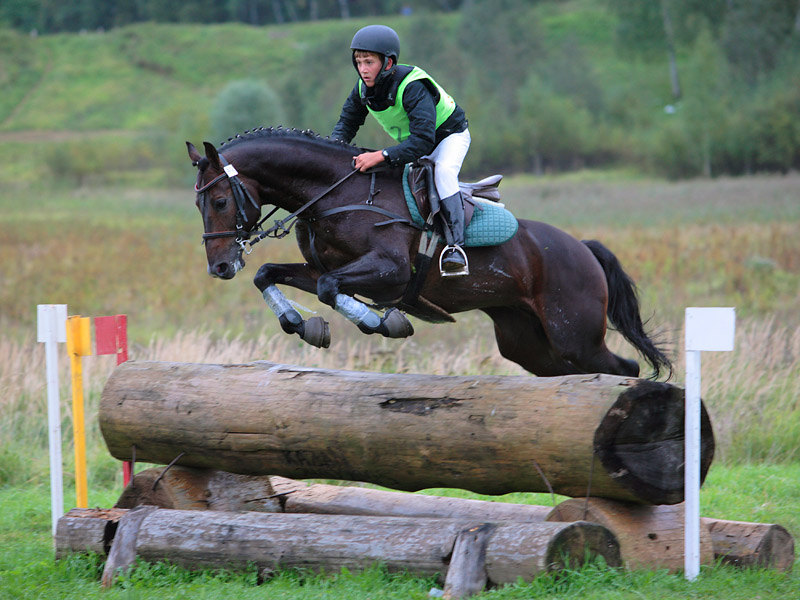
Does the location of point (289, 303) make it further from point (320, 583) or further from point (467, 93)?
point (467, 93)

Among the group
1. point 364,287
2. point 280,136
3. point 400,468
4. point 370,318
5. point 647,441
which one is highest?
Result: point 280,136

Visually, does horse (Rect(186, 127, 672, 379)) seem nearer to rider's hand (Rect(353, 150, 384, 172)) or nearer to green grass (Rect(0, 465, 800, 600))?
rider's hand (Rect(353, 150, 384, 172))

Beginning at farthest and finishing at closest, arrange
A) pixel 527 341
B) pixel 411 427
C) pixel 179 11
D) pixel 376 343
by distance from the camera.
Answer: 1. pixel 179 11
2. pixel 376 343
3. pixel 527 341
4. pixel 411 427

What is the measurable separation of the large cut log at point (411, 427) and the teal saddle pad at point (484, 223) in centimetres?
131

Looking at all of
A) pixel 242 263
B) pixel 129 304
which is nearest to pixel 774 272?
pixel 129 304

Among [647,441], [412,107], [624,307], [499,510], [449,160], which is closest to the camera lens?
[647,441]

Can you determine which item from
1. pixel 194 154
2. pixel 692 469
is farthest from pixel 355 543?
pixel 194 154

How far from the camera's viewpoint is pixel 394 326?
4.98 meters

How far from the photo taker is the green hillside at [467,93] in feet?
157

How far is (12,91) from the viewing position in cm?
7825

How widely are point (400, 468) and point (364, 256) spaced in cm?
140

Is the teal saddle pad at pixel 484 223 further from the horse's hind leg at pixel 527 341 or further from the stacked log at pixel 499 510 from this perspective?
the stacked log at pixel 499 510

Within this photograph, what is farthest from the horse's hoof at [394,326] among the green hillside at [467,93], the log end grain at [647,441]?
the green hillside at [467,93]

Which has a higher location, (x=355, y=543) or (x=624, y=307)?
(x=624, y=307)
